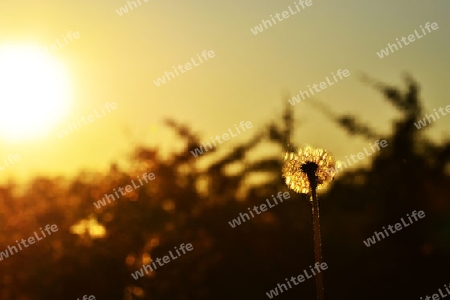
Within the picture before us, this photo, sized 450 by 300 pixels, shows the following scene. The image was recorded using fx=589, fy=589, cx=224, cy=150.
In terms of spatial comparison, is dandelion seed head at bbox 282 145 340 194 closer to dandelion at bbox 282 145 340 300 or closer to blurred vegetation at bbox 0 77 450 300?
dandelion at bbox 282 145 340 300

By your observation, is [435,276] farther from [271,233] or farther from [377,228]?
[271,233]

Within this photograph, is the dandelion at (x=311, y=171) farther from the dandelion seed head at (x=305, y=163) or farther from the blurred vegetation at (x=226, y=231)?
the blurred vegetation at (x=226, y=231)

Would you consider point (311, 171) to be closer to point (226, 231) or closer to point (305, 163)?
point (305, 163)

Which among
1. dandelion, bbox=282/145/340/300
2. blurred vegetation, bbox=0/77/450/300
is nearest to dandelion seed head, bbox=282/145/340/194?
dandelion, bbox=282/145/340/300

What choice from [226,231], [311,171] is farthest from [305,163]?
[226,231]

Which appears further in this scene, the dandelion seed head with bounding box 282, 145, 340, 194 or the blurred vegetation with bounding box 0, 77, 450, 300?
the blurred vegetation with bounding box 0, 77, 450, 300

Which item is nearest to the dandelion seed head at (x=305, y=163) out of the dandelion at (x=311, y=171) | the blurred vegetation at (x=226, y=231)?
the dandelion at (x=311, y=171)

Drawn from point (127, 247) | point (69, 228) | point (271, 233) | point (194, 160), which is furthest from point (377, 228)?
point (69, 228)
